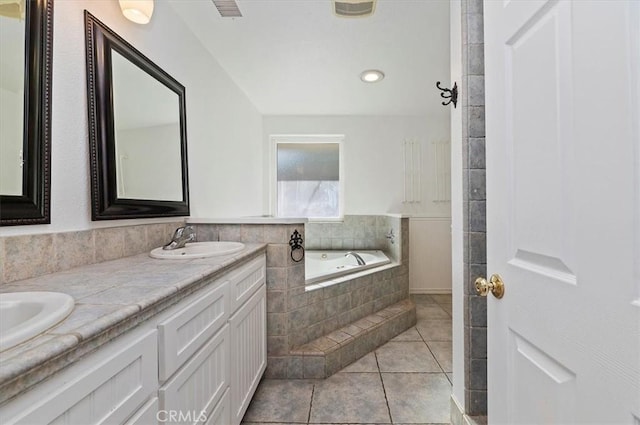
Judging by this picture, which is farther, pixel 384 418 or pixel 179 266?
pixel 384 418

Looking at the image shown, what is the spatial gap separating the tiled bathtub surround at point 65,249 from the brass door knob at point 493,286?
4.73 ft

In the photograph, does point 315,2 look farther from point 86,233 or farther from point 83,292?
point 83,292

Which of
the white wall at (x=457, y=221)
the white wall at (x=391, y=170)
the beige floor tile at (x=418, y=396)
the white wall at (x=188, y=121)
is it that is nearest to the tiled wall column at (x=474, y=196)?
the white wall at (x=457, y=221)

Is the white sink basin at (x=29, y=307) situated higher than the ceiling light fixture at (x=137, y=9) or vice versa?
the ceiling light fixture at (x=137, y=9)

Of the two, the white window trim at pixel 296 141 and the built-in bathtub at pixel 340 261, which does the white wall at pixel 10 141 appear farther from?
the white window trim at pixel 296 141

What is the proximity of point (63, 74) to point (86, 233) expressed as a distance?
0.61 meters

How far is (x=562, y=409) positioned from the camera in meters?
0.60

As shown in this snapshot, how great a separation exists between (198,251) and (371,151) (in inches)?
109

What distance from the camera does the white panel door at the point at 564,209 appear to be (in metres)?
0.46

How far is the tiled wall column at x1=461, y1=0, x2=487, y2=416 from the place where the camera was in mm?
1260

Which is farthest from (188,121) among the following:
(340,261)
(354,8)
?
(340,261)

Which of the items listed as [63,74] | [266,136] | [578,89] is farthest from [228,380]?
[266,136]

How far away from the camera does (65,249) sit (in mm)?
1042

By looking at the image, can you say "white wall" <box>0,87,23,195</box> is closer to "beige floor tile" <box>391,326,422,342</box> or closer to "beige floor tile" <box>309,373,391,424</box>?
"beige floor tile" <box>309,373,391,424</box>
